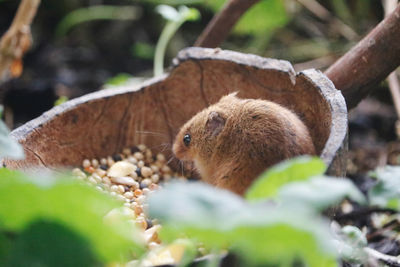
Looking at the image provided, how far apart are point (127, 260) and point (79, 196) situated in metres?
0.67

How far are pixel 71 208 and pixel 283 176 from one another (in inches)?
21.6

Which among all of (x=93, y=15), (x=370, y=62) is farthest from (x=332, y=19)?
(x=370, y=62)

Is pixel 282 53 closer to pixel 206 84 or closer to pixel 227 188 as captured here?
pixel 206 84

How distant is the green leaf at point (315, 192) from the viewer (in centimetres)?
125

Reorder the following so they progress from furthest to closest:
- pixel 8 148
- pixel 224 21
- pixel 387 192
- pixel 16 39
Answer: pixel 16 39, pixel 224 21, pixel 387 192, pixel 8 148

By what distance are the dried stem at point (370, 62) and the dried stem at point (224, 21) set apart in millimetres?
830

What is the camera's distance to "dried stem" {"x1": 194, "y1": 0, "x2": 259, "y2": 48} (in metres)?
3.16

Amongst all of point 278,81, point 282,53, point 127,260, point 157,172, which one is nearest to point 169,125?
point 157,172

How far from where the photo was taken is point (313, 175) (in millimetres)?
1399

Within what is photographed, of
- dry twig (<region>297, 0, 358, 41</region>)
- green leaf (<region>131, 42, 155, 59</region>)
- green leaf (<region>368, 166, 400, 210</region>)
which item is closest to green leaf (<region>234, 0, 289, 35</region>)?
dry twig (<region>297, 0, 358, 41</region>)

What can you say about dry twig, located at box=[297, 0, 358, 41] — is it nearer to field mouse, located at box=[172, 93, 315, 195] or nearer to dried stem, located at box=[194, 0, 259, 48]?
dried stem, located at box=[194, 0, 259, 48]

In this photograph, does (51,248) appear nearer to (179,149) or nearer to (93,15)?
(179,149)

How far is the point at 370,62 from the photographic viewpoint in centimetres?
249

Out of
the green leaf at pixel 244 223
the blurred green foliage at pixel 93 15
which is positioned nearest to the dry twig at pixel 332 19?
the blurred green foliage at pixel 93 15
